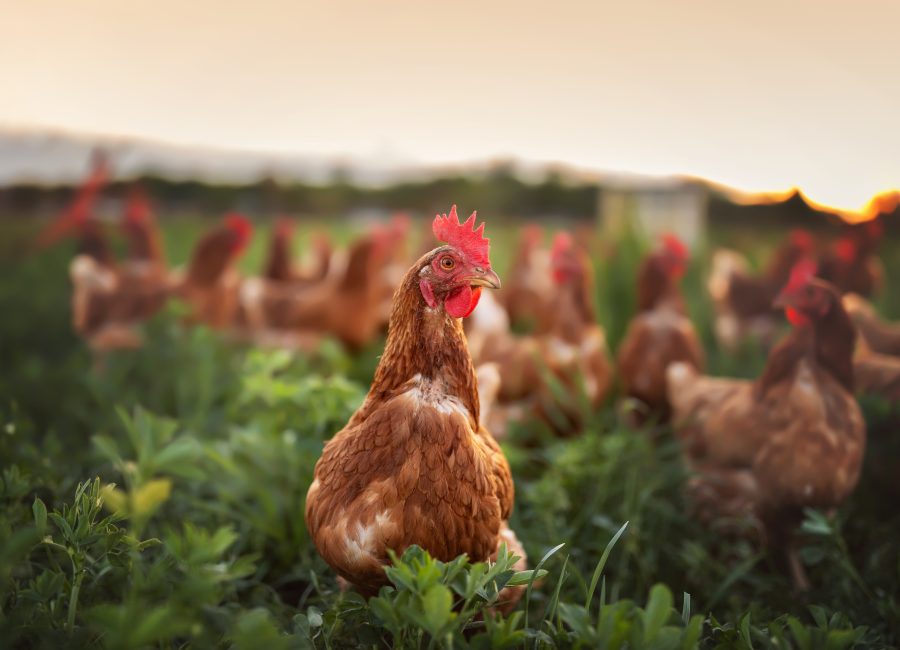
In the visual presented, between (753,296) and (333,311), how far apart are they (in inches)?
129

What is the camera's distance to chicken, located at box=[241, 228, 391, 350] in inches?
190

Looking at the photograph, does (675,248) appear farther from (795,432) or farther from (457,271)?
(457,271)

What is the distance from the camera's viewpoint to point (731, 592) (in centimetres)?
Answer: 236

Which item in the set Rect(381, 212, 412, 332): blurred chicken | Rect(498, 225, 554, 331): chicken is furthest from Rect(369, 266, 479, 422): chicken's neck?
Rect(381, 212, 412, 332): blurred chicken

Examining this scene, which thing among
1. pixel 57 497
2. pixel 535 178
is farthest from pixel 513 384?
pixel 535 178

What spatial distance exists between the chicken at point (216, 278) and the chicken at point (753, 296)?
3.84 metres

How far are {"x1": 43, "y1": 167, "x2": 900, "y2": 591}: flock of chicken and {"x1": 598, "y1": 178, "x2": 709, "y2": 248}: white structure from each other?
1.44ft

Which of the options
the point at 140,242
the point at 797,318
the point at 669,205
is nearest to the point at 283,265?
the point at 140,242

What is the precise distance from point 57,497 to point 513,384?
6.86 feet

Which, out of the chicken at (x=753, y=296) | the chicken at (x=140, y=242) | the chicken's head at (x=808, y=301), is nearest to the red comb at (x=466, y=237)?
the chicken's head at (x=808, y=301)

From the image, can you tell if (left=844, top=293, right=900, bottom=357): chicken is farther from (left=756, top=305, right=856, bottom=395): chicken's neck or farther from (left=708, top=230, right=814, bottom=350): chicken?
(left=708, top=230, right=814, bottom=350): chicken

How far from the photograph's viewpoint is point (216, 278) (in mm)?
4977

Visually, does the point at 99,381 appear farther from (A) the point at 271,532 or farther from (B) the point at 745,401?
(B) the point at 745,401

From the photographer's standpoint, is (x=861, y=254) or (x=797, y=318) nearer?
(x=797, y=318)
